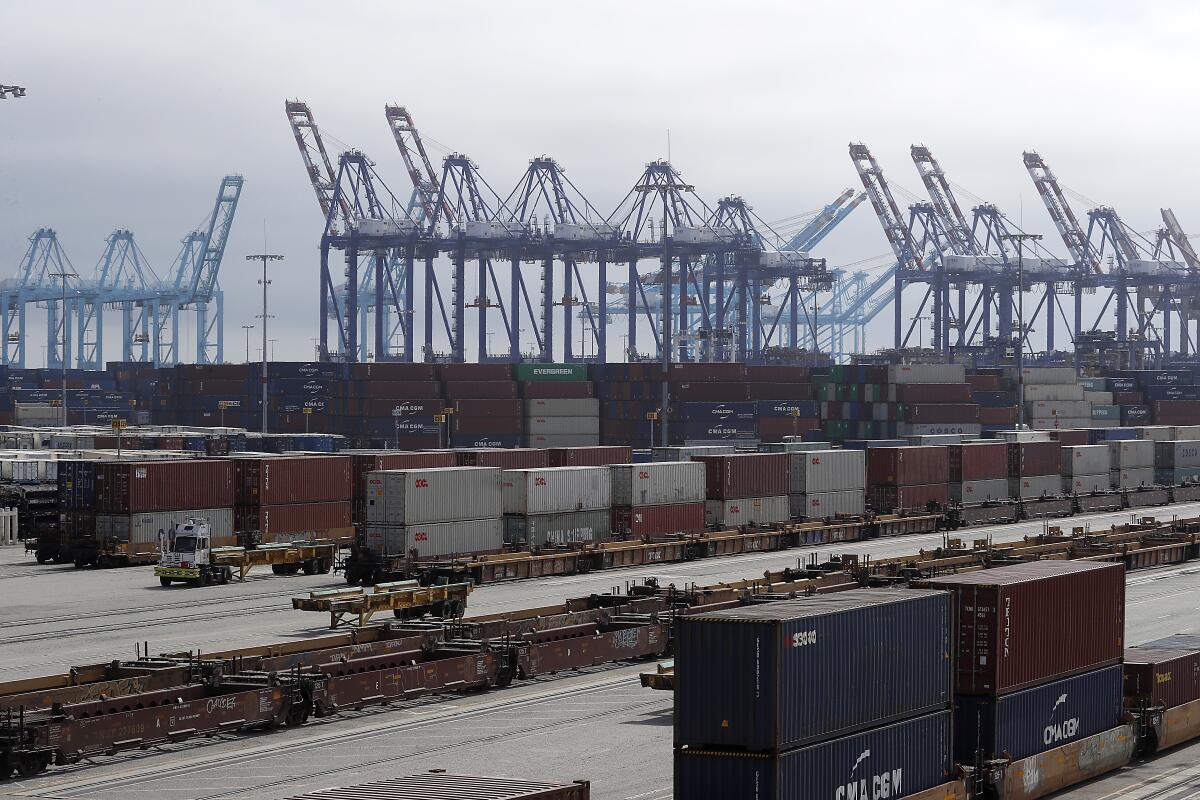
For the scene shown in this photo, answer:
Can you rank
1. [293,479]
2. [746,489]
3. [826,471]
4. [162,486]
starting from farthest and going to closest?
[826,471] < [746,489] < [293,479] < [162,486]

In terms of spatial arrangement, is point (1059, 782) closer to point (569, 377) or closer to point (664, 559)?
point (664, 559)

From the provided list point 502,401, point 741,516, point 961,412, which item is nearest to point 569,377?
point 502,401

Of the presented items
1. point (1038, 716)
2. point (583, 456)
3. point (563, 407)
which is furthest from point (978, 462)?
point (1038, 716)

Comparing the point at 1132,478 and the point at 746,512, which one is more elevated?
the point at 1132,478

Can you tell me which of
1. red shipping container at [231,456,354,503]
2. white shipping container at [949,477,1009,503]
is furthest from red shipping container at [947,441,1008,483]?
red shipping container at [231,456,354,503]

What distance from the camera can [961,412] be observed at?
132 m

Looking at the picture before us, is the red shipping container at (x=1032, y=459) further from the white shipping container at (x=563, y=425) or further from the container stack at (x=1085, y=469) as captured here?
the white shipping container at (x=563, y=425)

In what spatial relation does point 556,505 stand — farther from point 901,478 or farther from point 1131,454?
point 1131,454

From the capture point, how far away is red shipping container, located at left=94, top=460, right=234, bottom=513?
6231 cm

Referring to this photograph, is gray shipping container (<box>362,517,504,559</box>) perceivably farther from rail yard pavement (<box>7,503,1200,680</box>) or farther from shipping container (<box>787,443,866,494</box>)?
shipping container (<box>787,443,866,494</box>)

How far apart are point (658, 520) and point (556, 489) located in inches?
255

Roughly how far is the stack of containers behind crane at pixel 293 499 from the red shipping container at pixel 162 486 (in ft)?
2.72

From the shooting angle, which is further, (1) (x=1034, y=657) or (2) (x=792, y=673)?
(1) (x=1034, y=657)

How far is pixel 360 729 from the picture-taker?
32.9 meters
